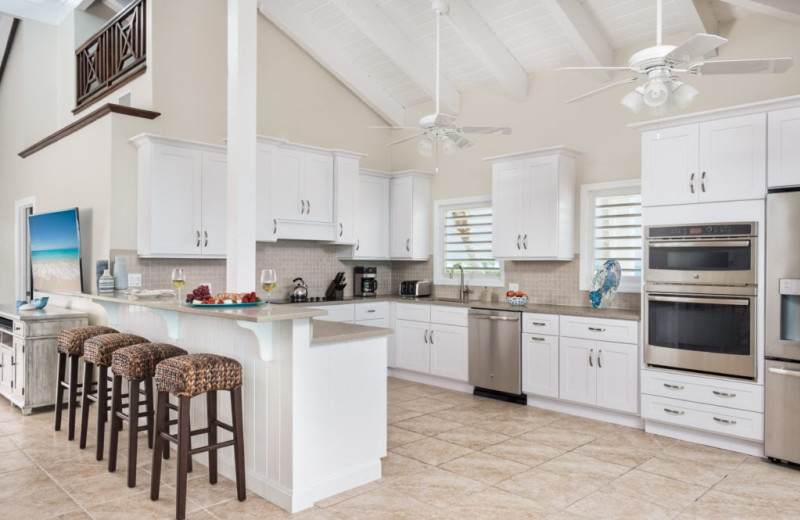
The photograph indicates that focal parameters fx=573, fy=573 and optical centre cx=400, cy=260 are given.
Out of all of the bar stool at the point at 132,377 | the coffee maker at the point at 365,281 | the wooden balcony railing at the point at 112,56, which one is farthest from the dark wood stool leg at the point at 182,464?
the coffee maker at the point at 365,281

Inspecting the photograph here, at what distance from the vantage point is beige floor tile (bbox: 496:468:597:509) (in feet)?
10.8

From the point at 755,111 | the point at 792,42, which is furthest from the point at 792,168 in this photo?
the point at 792,42

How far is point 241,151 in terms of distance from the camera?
13.5ft

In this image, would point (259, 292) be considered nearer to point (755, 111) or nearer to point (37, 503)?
point (37, 503)

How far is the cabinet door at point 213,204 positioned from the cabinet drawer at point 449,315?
2.29m

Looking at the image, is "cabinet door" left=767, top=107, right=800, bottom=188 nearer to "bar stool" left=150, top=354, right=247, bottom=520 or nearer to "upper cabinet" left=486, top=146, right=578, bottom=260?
"upper cabinet" left=486, top=146, right=578, bottom=260

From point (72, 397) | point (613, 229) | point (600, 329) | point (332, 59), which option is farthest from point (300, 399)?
point (332, 59)

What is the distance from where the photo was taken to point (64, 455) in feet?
13.0

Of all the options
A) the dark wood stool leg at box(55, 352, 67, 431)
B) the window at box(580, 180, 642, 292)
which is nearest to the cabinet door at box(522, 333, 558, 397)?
the window at box(580, 180, 642, 292)

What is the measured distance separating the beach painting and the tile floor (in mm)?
1438

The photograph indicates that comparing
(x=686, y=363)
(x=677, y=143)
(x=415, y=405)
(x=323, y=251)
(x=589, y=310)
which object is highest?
(x=677, y=143)

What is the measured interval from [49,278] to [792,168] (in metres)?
6.70

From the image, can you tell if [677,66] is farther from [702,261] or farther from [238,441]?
[238,441]

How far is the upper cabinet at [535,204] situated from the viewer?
553 centimetres
